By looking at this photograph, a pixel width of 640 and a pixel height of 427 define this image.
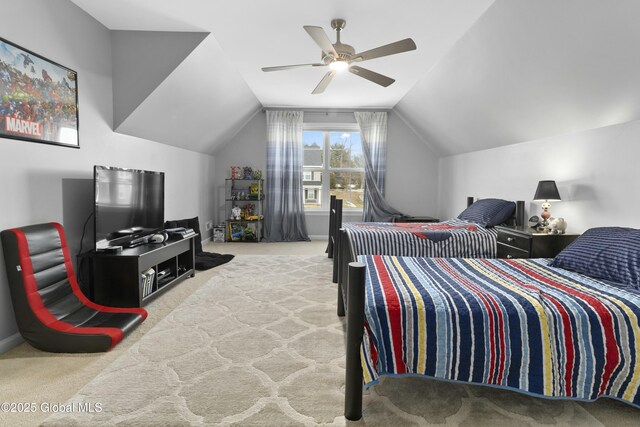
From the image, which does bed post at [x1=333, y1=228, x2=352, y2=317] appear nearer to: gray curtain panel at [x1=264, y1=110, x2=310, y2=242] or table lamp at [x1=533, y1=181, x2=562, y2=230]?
table lamp at [x1=533, y1=181, x2=562, y2=230]

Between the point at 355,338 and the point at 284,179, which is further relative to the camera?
the point at 284,179

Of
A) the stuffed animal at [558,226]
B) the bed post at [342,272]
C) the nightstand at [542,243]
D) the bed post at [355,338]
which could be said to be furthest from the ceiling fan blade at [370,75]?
the bed post at [355,338]

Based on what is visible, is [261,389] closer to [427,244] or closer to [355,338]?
[355,338]

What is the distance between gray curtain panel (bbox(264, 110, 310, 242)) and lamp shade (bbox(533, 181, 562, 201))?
403 centimetres

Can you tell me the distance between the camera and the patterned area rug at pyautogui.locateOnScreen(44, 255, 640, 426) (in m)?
1.66

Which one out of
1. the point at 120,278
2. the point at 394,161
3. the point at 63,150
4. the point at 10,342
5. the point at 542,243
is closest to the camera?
the point at 10,342

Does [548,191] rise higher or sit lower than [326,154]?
lower

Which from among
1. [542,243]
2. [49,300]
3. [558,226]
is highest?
[558,226]

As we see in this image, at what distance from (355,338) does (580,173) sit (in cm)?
281

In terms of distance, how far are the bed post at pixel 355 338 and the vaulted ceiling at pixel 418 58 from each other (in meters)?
2.21

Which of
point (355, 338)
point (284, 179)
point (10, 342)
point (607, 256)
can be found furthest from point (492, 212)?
point (10, 342)

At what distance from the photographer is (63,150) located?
2.76 metres

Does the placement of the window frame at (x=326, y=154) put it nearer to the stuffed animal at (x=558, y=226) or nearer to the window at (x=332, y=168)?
the window at (x=332, y=168)

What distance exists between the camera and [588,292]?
1813mm
